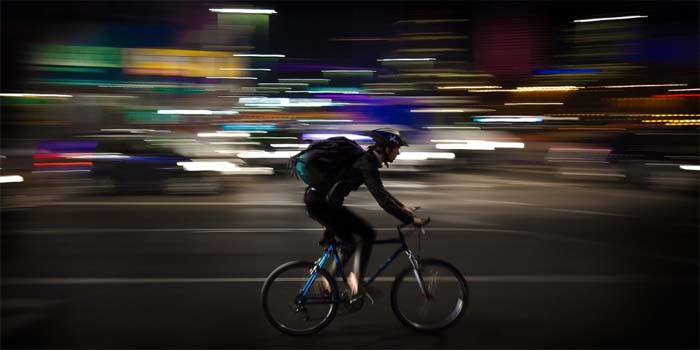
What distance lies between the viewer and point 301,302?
4703 millimetres

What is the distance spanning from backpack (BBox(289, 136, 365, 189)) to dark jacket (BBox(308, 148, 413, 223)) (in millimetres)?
55

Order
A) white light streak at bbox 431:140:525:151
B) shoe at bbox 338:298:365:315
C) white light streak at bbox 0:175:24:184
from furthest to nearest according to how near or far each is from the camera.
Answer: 1. white light streak at bbox 431:140:525:151
2. white light streak at bbox 0:175:24:184
3. shoe at bbox 338:298:365:315

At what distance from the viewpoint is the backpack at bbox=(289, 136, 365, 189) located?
457 centimetres

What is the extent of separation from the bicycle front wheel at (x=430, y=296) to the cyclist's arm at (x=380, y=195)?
1.55ft

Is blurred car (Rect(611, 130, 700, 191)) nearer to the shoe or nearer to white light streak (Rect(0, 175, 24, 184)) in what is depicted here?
the shoe

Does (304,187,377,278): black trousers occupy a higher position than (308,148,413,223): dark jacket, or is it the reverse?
(308,148,413,223): dark jacket

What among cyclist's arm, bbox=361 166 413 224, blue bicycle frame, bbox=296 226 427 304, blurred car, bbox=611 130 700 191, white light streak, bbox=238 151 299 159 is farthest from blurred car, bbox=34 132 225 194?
blurred car, bbox=611 130 700 191

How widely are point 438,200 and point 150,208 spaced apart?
6.24 m

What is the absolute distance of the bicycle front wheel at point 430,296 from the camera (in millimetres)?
4750

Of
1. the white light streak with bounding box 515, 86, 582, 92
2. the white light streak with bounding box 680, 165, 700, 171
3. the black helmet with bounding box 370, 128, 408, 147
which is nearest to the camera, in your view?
the black helmet with bounding box 370, 128, 408, 147

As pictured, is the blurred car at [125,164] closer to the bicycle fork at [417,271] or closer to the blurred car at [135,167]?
the blurred car at [135,167]

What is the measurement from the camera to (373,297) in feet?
15.5

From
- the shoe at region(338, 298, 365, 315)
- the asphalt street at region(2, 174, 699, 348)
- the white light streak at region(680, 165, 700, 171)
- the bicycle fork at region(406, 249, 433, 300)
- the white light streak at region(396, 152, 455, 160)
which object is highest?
the white light streak at region(396, 152, 455, 160)

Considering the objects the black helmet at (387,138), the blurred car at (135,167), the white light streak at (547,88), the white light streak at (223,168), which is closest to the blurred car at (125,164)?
the blurred car at (135,167)
